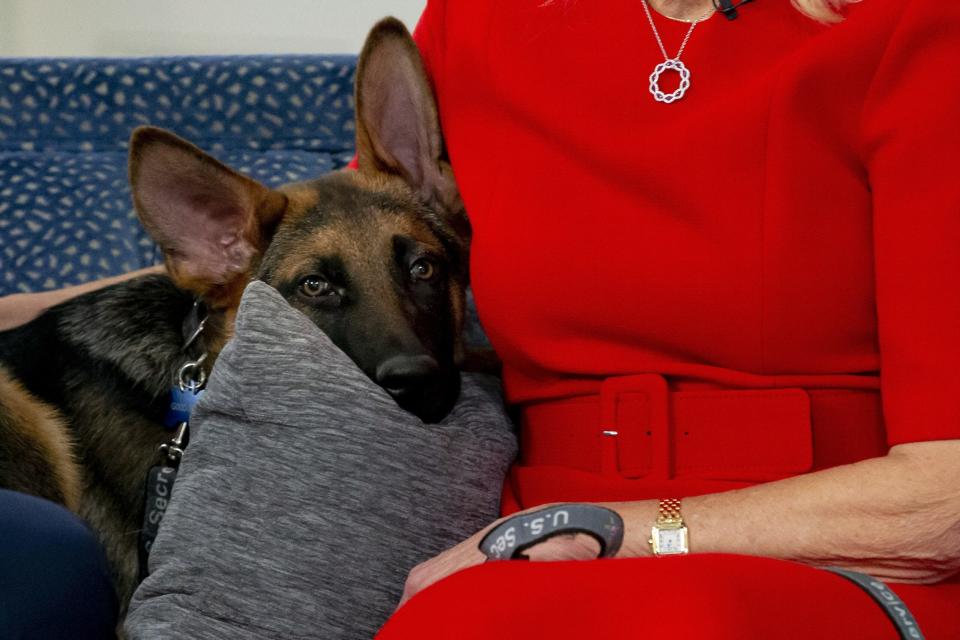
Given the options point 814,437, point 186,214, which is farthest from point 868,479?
point 186,214

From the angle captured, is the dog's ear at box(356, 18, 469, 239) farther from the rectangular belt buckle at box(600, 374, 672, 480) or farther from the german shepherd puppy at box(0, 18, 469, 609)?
the rectangular belt buckle at box(600, 374, 672, 480)

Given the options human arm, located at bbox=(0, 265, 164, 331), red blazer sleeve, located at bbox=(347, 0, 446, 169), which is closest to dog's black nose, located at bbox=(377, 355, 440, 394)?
red blazer sleeve, located at bbox=(347, 0, 446, 169)

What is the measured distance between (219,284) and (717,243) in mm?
752

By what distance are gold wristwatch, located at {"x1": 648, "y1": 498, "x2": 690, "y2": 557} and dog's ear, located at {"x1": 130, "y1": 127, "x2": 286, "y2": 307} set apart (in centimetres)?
74

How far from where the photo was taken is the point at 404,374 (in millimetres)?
1246

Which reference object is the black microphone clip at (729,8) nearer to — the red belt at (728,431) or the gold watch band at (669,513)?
the red belt at (728,431)

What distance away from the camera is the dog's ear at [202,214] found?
54.3 inches

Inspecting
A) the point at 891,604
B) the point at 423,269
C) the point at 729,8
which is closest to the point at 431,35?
the point at 423,269

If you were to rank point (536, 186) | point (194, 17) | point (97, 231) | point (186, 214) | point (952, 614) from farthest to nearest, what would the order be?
point (194, 17), point (97, 231), point (186, 214), point (536, 186), point (952, 614)

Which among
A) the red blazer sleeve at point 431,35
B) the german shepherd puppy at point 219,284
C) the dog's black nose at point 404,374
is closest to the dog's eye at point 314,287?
the german shepherd puppy at point 219,284

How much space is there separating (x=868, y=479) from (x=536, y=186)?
516 millimetres

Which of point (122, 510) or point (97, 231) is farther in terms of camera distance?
point (97, 231)

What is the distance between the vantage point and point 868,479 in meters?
1.01

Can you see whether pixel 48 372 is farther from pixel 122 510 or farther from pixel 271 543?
pixel 271 543
